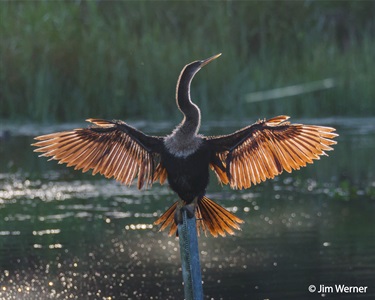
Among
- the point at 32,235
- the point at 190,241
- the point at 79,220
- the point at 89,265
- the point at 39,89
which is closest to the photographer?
the point at 190,241

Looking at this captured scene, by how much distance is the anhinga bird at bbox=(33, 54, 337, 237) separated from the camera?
7605 mm

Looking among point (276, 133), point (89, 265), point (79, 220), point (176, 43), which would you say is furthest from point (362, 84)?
point (276, 133)

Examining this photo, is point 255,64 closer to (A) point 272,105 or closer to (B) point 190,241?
(A) point 272,105

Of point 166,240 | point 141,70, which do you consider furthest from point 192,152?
point 141,70

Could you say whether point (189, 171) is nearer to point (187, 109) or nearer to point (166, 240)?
point (187, 109)

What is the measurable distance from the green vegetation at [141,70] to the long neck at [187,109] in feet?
41.8

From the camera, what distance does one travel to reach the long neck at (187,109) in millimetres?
7555

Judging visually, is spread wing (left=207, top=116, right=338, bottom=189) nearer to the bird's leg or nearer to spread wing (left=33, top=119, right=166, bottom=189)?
the bird's leg

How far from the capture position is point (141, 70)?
21.2 m

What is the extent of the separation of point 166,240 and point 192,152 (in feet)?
12.6

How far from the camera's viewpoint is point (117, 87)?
20.9m

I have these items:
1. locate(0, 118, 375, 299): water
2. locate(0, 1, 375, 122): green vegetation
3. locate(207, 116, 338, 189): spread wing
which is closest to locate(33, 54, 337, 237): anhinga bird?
locate(207, 116, 338, 189): spread wing

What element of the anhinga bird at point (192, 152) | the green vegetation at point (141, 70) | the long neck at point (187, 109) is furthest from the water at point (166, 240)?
the green vegetation at point (141, 70)

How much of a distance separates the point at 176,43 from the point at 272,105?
224cm
